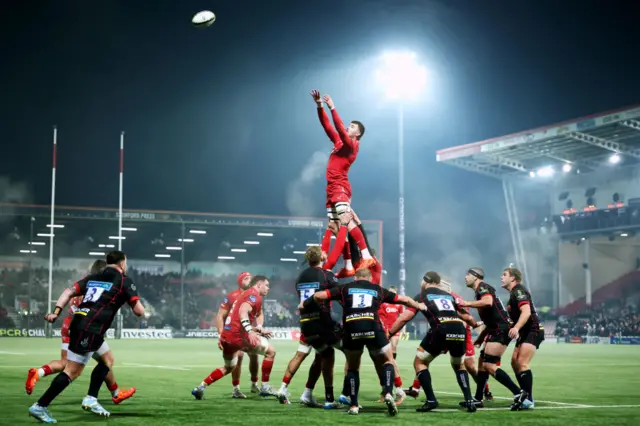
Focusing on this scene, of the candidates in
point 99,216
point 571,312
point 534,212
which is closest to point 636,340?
point 571,312

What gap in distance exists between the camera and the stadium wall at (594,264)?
66.1m

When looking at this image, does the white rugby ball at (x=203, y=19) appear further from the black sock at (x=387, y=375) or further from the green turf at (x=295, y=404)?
the black sock at (x=387, y=375)

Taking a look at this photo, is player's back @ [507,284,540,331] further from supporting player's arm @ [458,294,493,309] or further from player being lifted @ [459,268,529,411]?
supporting player's arm @ [458,294,493,309]

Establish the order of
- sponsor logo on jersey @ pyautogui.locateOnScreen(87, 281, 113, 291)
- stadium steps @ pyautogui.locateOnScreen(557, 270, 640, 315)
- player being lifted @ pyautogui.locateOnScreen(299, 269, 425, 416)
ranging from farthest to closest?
stadium steps @ pyautogui.locateOnScreen(557, 270, 640, 315)
player being lifted @ pyautogui.locateOnScreen(299, 269, 425, 416)
sponsor logo on jersey @ pyautogui.locateOnScreen(87, 281, 113, 291)

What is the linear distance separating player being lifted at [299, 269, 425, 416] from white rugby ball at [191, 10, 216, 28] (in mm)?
14847

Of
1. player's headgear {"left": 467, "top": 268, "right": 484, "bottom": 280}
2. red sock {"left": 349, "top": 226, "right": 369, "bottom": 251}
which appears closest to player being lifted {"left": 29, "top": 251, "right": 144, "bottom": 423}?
red sock {"left": 349, "top": 226, "right": 369, "bottom": 251}

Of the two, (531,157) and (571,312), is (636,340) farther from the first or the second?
(531,157)

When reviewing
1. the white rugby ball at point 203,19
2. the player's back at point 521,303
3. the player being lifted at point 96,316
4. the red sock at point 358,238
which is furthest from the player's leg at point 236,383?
the white rugby ball at point 203,19

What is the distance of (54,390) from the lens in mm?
11055

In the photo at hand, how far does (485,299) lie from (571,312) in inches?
2146

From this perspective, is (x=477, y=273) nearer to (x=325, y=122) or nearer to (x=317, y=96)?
(x=325, y=122)

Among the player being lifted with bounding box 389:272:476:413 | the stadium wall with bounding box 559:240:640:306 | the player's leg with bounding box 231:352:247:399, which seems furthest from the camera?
the stadium wall with bounding box 559:240:640:306

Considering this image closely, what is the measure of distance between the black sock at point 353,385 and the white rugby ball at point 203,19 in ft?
51.0

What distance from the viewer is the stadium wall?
6612cm
